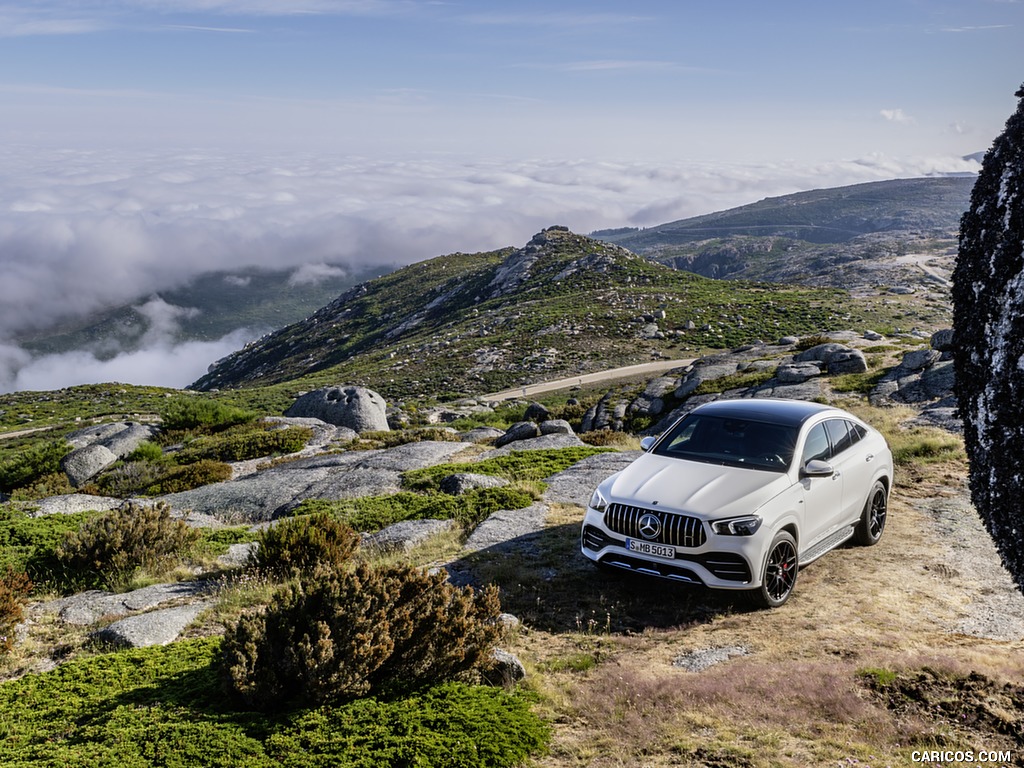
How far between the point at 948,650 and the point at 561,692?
152 inches

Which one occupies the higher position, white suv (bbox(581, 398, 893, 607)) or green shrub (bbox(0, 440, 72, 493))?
white suv (bbox(581, 398, 893, 607))

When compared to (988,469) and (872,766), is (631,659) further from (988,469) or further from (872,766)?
(988,469)

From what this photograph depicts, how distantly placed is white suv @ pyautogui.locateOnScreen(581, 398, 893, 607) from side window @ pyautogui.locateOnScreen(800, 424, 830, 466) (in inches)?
0.7

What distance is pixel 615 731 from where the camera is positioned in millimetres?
5488

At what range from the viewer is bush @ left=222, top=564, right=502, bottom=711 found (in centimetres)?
569

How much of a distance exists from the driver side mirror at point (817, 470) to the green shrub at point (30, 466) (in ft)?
72.3

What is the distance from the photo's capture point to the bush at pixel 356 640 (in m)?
5.69

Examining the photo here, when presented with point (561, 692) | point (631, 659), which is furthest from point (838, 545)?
point (561, 692)

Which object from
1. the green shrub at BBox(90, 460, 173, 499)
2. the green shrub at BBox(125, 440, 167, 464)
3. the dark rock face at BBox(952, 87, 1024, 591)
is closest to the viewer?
the dark rock face at BBox(952, 87, 1024, 591)

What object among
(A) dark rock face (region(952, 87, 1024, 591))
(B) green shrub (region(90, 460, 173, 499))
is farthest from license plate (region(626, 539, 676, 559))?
(B) green shrub (region(90, 460, 173, 499))

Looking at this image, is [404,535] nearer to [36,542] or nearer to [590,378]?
[36,542]

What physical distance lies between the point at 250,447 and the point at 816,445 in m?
17.5

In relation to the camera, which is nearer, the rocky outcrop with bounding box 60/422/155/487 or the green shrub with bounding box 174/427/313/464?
the green shrub with bounding box 174/427/313/464

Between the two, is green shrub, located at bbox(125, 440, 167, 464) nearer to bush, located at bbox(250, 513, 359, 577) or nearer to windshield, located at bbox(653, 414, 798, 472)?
bush, located at bbox(250, 513, 359, 577)
